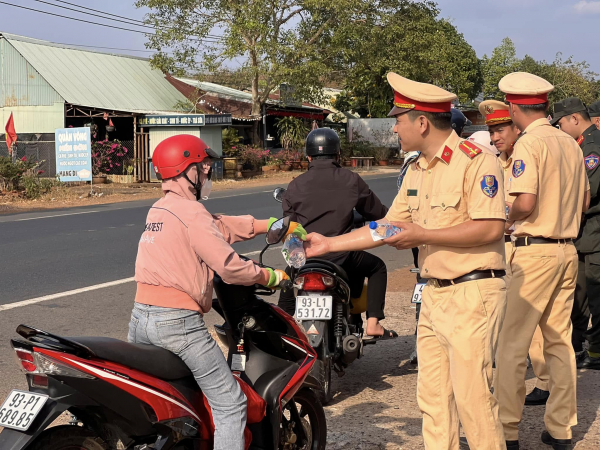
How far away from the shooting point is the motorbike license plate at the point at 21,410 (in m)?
2.78

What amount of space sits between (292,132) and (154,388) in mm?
37439

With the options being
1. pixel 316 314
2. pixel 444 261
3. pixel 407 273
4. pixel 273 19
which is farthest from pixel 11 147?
pixel 444 261

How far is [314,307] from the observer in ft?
16.6

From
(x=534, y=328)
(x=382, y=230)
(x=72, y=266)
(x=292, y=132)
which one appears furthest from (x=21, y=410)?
(x=292, y=132)

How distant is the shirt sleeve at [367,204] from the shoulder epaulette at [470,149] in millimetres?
1907

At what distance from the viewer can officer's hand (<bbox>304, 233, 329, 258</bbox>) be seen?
3.75 metres

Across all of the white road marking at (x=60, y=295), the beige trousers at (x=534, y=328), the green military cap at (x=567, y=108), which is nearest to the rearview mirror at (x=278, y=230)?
the beige trousers at (x=534, y=328)

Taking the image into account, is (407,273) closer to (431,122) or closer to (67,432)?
(431,122)

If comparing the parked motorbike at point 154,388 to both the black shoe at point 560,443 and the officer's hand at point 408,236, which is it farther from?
the black shoe at point 560,443

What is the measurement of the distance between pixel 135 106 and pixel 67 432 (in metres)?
32.3

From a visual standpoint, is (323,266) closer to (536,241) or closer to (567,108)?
(536,241)

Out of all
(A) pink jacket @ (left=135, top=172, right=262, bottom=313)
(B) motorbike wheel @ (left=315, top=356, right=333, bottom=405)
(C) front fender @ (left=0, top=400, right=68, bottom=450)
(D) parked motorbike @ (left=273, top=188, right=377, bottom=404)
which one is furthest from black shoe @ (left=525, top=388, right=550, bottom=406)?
(C) front fender @ (left=0, top=400, right=68, bottom=450)

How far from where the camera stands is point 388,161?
4547 centimetres

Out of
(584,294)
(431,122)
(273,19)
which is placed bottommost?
(584,294)
